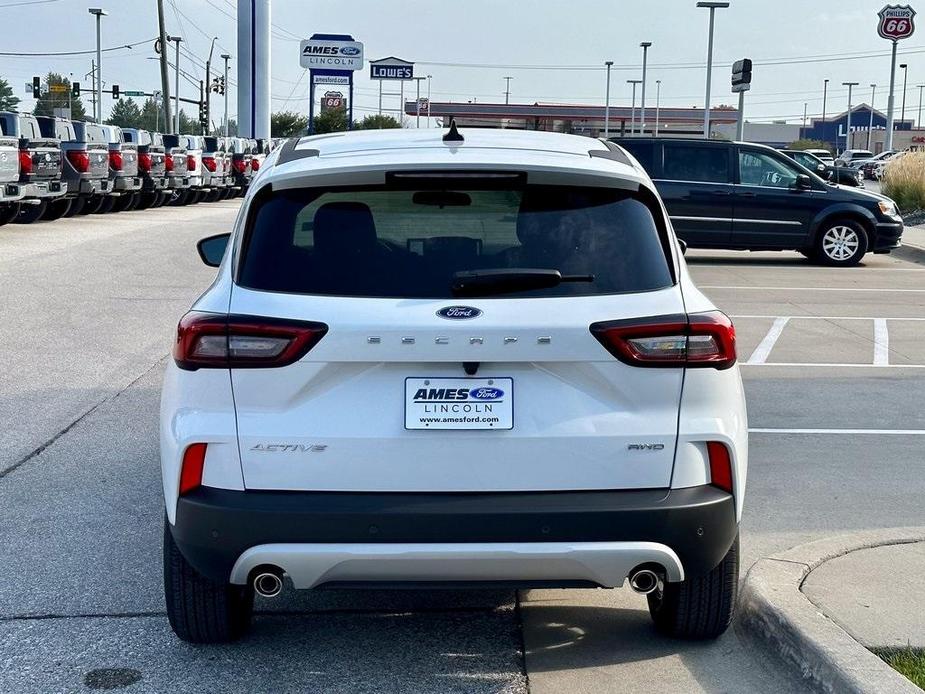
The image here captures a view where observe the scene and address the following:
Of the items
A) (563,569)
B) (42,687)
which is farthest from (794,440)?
(42,687)

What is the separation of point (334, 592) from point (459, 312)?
174 cm

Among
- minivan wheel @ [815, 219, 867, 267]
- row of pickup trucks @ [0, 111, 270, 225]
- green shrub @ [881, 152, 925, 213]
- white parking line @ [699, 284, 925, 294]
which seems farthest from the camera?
green shrub @ [881, 152, 925, 213]

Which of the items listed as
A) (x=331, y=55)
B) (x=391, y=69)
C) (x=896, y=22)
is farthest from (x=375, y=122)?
(x=896, y=22)

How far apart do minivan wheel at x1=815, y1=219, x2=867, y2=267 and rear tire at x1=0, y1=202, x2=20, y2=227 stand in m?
13.5

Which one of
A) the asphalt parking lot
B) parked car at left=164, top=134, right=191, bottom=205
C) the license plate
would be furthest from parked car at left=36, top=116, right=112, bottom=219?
the license plate

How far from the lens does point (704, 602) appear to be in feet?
14.9

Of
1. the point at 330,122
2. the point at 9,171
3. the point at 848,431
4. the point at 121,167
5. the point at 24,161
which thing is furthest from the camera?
the point at 330,122

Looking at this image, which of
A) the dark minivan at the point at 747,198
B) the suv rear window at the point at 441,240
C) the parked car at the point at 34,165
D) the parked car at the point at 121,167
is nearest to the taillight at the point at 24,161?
the parked car at the point at 34,165

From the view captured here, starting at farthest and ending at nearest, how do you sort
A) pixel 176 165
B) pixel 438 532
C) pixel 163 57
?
pixel 163 57 < pixel 176 165 < pixel 438 532

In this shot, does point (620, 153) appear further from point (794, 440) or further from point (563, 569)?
point (794, 440)

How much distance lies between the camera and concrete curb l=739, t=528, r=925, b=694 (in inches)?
159

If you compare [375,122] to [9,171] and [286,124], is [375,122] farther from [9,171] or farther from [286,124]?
[9,171]

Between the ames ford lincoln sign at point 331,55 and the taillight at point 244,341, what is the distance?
54700mm

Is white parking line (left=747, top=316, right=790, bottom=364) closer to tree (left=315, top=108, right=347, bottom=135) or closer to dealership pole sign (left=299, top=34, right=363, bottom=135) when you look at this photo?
dealership pole sign (left=299, top=34, right=363, bottom=135)
